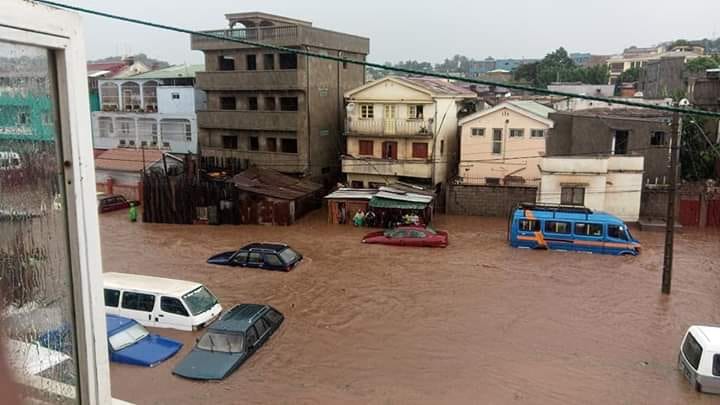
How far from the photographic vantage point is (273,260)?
1784cm

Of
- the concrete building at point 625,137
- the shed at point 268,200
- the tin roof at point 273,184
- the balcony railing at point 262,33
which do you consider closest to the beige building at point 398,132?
the tin roof at point 273,184

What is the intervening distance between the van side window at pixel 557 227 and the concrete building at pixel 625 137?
5777mm

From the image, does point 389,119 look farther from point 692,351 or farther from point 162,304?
point 692,351

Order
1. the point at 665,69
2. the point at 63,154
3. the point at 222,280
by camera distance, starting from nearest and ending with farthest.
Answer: the point at 63,154, the point at 222,280, the point at 665,69

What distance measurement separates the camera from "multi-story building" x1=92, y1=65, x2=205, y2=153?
115 feet

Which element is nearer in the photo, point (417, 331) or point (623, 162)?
point (417, 331)

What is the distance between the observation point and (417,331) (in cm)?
1341

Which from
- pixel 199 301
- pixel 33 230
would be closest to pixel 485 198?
pixel 199 301

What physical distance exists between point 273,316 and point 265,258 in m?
4.83

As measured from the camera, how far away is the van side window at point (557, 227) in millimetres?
20109

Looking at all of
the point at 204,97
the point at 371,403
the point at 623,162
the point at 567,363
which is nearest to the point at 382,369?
the point at 371,403

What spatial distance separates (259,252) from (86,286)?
16561 millimetres

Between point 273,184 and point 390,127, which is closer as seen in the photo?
point 273,184

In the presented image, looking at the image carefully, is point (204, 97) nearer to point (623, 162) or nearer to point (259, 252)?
point (259, 252)
